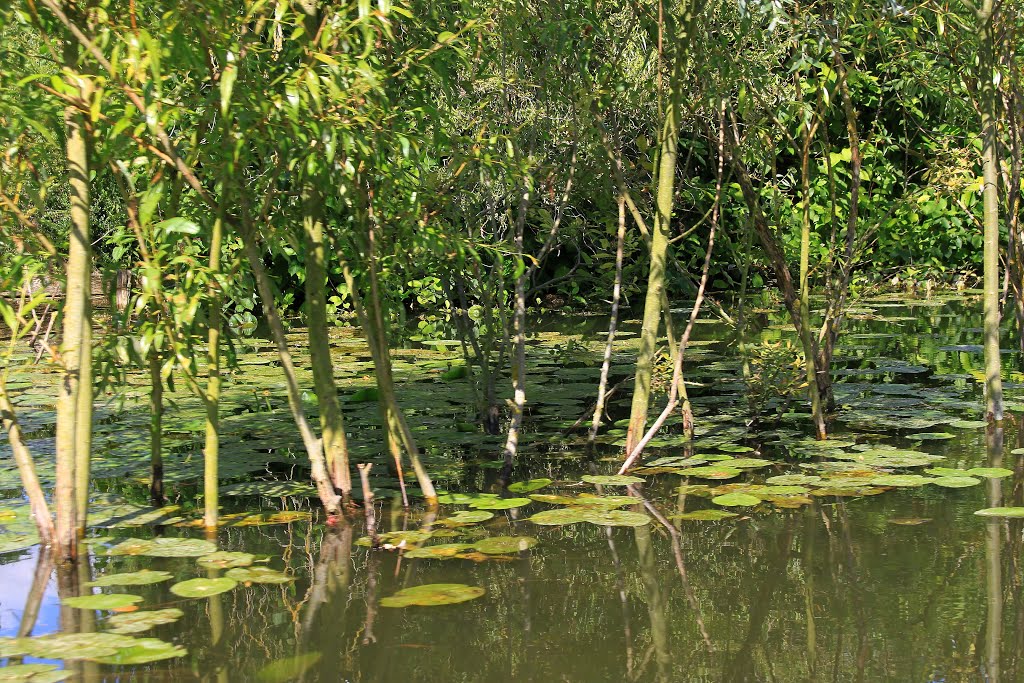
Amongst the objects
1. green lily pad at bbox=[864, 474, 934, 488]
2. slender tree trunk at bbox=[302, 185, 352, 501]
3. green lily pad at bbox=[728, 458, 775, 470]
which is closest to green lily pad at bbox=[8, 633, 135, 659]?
slender tree trunk at bbox=[302, 185, 352, 501]

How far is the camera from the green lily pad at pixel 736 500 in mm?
4457

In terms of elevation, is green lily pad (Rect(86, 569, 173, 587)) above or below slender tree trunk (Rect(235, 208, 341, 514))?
below

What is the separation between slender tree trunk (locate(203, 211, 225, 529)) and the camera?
4004mm

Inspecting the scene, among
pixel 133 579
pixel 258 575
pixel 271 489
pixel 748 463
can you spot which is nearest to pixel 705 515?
pixel 748 463

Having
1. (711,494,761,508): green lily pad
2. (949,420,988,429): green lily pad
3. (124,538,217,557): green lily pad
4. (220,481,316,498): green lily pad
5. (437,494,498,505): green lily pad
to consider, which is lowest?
(711,494,761,508): green lily pad

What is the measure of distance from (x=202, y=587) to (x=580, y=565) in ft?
3.89

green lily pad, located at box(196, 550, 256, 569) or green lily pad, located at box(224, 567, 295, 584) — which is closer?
green lily pad, located at box(224, 567, 295, 584)

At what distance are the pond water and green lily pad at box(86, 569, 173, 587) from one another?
2 cm

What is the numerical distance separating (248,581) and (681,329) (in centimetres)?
712

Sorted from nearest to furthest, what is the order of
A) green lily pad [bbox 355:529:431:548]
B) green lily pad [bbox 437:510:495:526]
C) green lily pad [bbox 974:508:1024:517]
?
green lily pad [bbox 355:529:431:548] → green lily pad [bbox 974:508:1024:517] → green lily pad [bbox 437:510:495:526]

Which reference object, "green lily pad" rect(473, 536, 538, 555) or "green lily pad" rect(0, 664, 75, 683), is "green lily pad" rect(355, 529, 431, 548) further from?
"green lily pad" rect(0, 664, 75, 683)

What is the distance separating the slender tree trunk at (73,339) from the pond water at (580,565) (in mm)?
210

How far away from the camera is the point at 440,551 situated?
155 inches

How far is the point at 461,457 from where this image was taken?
5570mm
